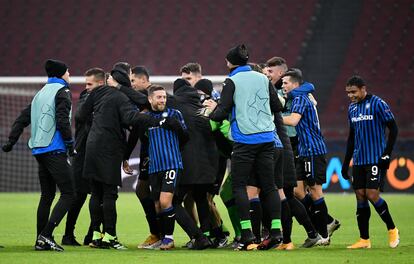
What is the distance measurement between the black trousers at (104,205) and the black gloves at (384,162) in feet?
8.94

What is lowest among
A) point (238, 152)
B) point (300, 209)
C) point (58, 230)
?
point (58, 230)

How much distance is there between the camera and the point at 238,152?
8672 mm

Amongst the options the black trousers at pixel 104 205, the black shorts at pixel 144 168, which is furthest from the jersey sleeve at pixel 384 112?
the black trousers at pixel 104 205

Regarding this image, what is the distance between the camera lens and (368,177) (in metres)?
9.21

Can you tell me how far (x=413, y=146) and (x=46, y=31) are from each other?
42.3 ft

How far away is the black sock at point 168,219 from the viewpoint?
29.5 ft

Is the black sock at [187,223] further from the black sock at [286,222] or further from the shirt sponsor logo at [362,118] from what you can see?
the shirt sponsor logo at [362,118]

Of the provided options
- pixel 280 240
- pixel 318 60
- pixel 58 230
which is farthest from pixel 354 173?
pixel 318 60

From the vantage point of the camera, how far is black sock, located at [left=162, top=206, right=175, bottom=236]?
900 centimetres

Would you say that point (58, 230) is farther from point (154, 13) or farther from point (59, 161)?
point (154, 13)

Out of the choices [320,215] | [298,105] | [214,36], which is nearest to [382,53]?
[214,36]

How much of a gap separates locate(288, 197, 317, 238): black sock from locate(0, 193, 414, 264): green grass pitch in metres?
0.27

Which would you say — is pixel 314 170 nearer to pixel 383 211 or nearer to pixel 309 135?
pixel 309 135

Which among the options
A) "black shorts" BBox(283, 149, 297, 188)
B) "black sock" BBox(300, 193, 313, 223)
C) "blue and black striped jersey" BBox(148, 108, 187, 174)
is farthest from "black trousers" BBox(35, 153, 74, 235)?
"black sock" BBox(300, 193, 313, 223)
